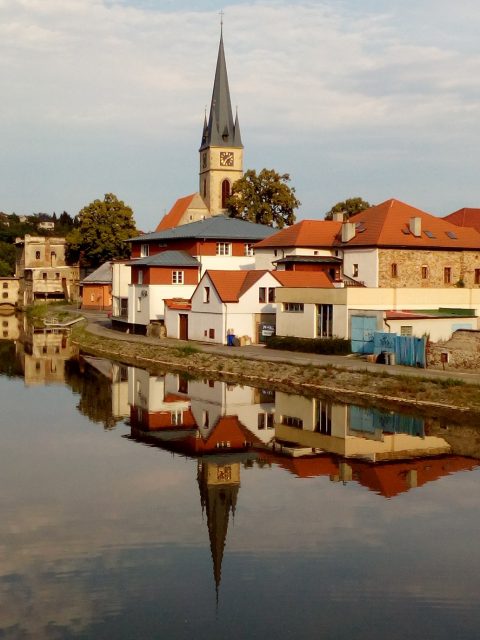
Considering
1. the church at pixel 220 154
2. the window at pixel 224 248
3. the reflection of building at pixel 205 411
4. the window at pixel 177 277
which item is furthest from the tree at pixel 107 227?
the reflection of building at pixel 205 411

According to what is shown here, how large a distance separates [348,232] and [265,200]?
31179mm

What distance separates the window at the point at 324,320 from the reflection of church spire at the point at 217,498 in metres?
20.5

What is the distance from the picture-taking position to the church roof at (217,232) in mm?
66125

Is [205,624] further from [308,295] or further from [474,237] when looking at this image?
[474,237]

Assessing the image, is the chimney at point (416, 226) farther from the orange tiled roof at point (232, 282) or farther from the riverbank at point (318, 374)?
the riverbank at point (318, 374)

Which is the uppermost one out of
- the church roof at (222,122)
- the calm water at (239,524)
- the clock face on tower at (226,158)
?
the church roof at (222,122)

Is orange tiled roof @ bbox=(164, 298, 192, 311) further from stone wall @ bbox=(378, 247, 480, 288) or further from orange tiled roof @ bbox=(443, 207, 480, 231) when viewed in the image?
orange tiled roof @ bbox=(443, 207, 480, 231)

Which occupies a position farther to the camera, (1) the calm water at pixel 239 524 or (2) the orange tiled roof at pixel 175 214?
(2) the orange tiled roof at pixel 175 214

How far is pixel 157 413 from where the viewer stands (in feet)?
115

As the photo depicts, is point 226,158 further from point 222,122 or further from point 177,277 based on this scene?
point 177,277

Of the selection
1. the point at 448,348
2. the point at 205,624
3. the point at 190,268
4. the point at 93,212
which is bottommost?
the point at 205,624

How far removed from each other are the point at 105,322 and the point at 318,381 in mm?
37973

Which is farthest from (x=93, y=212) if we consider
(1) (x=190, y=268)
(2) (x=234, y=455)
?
(2) (x=234, y=455)

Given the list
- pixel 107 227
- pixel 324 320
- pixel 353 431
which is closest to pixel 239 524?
pixel 353 431
